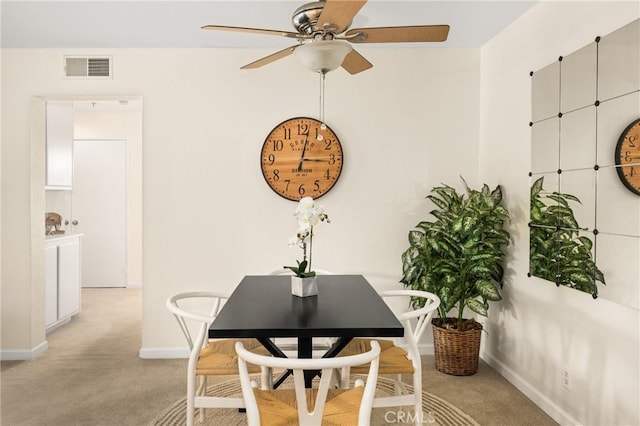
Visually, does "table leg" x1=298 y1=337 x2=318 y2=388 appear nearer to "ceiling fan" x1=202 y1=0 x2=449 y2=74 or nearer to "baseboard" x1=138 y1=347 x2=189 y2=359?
"ceiling fan" x1=202 y1=0 x2=449 y2=74

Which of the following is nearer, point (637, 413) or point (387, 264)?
point (637, 413)

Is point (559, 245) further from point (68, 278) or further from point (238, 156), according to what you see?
point (68, 278)

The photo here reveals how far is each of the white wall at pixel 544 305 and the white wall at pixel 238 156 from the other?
1.29 ft

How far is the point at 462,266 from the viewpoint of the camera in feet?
10.2

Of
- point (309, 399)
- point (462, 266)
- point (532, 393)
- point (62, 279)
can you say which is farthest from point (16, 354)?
point (532, 393)

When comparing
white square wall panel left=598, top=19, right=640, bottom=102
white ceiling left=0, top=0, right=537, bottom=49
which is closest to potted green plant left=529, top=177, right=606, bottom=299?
white square wall panel left=598, top=19, right=640, bottom=102

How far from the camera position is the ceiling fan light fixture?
6.24ft

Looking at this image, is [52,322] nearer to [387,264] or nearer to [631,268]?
[387,264]

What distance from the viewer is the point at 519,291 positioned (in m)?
3.07

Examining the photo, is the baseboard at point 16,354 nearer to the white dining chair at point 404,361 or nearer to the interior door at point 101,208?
the white dining chair at point 404,361

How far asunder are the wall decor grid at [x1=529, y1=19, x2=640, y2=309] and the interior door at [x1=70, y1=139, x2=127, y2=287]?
5.79 meters

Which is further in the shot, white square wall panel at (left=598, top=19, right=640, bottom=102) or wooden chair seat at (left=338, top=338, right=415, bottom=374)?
wooden chair seat at (left=338, top=338, right=415, bottom=374)

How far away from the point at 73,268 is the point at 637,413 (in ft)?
16.1

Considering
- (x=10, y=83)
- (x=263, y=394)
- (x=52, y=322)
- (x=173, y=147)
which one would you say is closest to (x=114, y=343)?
(x=52, y=322)
